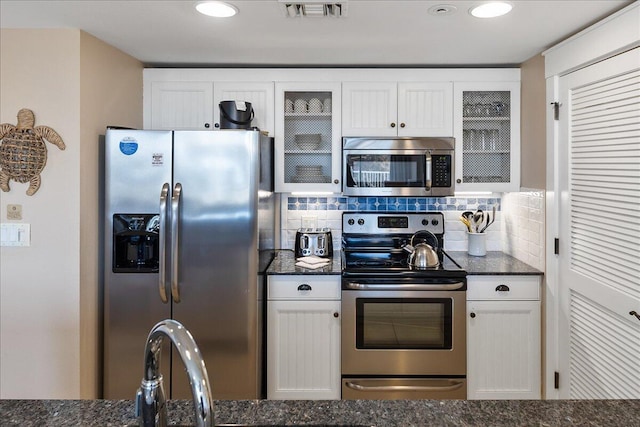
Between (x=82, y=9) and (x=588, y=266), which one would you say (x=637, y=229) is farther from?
(x=82, y=9)

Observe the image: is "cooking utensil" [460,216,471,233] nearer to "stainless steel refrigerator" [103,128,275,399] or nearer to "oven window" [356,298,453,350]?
"oven window" [356,298,453,350]

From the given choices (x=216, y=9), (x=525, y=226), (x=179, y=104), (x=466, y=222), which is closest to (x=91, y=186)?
(x=179, y=104)

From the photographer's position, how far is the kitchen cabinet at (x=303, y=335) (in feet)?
8.73

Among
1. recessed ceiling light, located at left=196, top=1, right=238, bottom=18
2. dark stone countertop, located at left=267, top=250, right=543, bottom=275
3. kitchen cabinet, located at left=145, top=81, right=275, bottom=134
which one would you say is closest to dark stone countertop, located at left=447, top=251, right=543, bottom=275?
dark stone countertop, located at left=267, top=250, right=543, bottom=275

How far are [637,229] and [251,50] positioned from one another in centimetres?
222

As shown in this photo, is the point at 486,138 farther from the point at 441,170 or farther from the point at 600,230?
the point at 600,230

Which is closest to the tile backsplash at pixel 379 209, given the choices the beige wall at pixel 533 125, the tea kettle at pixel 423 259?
the beige wall at pixel 533 125

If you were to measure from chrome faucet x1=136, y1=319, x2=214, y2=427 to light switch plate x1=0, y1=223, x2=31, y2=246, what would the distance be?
6.39ft

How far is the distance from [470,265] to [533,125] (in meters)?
0.96

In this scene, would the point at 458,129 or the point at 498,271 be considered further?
the point at 458,129

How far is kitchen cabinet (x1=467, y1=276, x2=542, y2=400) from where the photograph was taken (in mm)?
2650

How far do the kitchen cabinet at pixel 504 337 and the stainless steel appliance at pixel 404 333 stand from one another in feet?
0.28

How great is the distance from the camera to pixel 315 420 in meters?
1.00

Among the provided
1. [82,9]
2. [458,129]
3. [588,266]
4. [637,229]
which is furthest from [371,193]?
[82,9]
